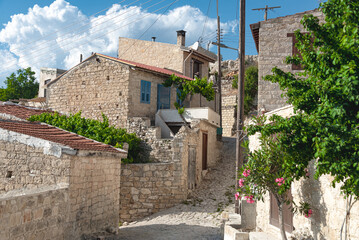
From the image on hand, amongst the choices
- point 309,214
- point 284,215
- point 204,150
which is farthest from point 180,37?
point 309,214

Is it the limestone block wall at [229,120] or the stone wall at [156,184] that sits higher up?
the limestone block wall at [229,120]

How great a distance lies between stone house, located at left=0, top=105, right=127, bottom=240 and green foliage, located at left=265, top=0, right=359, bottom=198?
5.07 metres

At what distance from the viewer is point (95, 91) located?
20.0 m

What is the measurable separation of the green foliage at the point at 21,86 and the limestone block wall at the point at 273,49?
106ft

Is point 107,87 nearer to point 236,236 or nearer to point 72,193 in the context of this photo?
point 72,193

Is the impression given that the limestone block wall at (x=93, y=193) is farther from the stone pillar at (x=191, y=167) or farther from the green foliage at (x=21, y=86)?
the green foliage at (x=21, y=86)

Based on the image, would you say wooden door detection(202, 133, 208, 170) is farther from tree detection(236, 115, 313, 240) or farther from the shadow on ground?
tree detection(236, 115, 313, 240)

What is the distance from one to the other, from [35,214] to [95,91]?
549 inches

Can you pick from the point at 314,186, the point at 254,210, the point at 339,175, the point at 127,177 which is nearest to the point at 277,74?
the point at 339,175

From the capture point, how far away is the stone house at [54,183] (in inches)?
269

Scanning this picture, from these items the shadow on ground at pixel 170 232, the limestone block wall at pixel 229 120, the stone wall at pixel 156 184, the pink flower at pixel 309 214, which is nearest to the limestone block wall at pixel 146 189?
the stone wall at pixel 156 184

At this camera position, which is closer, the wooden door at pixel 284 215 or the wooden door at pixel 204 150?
the wooden door at pixel 284 215

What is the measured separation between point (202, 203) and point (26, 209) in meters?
9.96

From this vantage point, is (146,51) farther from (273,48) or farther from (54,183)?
(54,183)
